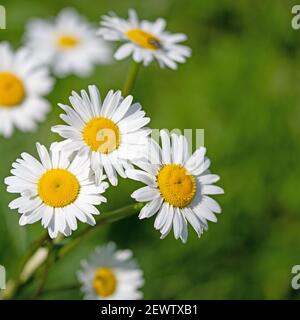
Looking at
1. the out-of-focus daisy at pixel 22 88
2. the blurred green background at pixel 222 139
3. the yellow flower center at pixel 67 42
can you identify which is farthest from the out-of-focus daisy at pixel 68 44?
the out-of-focus daisy at pixel 22 88

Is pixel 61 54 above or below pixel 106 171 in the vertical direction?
above

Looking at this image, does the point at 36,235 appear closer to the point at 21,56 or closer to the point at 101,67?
the point at 21,56

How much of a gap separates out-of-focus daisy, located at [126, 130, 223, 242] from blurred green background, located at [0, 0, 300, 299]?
1130 millimetres

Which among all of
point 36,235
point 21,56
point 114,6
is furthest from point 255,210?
point 114,6

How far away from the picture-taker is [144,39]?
267 centimetres

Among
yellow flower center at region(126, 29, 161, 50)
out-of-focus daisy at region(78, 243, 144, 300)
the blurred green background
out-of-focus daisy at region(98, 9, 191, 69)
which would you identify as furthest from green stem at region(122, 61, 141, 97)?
the blurred green background

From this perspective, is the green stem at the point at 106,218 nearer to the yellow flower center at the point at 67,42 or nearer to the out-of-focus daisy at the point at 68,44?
the out-of-focus daisy at the point at 68,44

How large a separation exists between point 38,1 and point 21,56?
1.46 metres

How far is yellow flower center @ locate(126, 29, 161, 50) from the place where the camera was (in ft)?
8.64

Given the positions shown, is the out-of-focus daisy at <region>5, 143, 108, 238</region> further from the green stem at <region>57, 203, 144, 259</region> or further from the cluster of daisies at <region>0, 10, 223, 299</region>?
the green stem at <region>57, 203, 144, 259</region>

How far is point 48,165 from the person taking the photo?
81.0 inches

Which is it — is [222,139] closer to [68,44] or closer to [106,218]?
[68,44]

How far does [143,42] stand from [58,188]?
916 mm

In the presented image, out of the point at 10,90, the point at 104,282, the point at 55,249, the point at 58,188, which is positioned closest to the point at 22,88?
the point at 10,90
